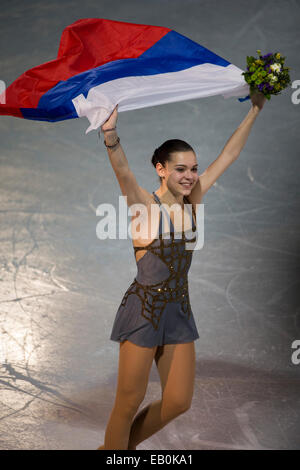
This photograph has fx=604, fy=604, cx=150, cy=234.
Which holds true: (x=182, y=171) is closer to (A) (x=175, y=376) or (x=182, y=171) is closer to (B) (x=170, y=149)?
(B) (x=170, y=149)

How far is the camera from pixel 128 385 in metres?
3.17

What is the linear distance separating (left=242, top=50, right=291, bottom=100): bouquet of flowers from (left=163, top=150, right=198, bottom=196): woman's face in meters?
0.58

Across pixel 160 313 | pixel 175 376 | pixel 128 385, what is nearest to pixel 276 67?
pixel 160 313

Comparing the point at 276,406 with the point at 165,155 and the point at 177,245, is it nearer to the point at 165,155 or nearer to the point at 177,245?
the point at 177,245

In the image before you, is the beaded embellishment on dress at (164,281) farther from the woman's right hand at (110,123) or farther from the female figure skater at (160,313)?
the woman's right hand at (110,123)

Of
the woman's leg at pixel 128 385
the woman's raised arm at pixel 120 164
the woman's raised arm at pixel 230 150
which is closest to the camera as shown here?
the woman's raised arm at pixel 120 164

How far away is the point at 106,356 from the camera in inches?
202

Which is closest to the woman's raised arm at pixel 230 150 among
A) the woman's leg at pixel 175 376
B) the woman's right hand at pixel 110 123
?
the woman's right hand at pixel 110 123

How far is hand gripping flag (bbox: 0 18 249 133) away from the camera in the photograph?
3504mm

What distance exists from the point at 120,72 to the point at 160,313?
1.43 metres

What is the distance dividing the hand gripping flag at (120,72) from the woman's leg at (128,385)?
4.49 feet

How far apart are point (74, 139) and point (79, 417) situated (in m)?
4.82

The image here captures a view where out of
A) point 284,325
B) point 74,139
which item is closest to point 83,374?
point 284,325

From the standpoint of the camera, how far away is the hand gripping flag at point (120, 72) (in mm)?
3504
